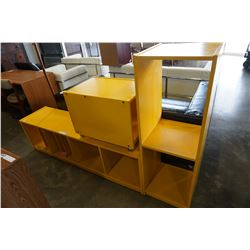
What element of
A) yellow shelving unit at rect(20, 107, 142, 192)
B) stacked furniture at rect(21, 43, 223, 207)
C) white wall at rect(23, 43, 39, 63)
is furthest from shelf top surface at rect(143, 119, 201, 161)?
white wall at rect(23, 43, 39, 63)

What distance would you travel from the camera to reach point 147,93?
1.24m

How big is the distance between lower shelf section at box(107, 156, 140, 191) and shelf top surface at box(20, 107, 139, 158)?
473mm

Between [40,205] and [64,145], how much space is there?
4.35 ft

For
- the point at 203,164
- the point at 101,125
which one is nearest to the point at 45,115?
the point at 101,125

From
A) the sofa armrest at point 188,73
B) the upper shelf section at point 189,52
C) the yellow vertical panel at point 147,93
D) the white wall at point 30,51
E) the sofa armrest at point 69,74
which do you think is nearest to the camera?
the upper shelf section at point 189,52

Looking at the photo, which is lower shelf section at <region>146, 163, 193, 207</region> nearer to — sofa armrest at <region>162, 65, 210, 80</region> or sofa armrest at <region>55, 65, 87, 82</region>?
sofa armrest at <region>162, 65, 210, 80</region>

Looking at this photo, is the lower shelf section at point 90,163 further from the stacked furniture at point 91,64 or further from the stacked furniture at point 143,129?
the stacked furniture at point 91,64

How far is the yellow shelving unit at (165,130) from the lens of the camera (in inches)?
38.1

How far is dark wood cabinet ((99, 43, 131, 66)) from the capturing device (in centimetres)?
312

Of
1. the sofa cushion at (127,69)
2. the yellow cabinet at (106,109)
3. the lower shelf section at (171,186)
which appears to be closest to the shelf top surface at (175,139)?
the yellow cabinet at (106,109)

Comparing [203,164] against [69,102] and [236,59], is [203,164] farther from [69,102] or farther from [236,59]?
[236,59]

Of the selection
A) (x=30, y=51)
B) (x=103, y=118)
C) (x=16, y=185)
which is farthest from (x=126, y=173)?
(x=30, y=51)

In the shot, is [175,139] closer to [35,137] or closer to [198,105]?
[198,105]

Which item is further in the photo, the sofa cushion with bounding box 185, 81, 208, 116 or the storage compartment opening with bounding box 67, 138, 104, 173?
the storage compartment opening with bounding box 67, 138, 104, 173
